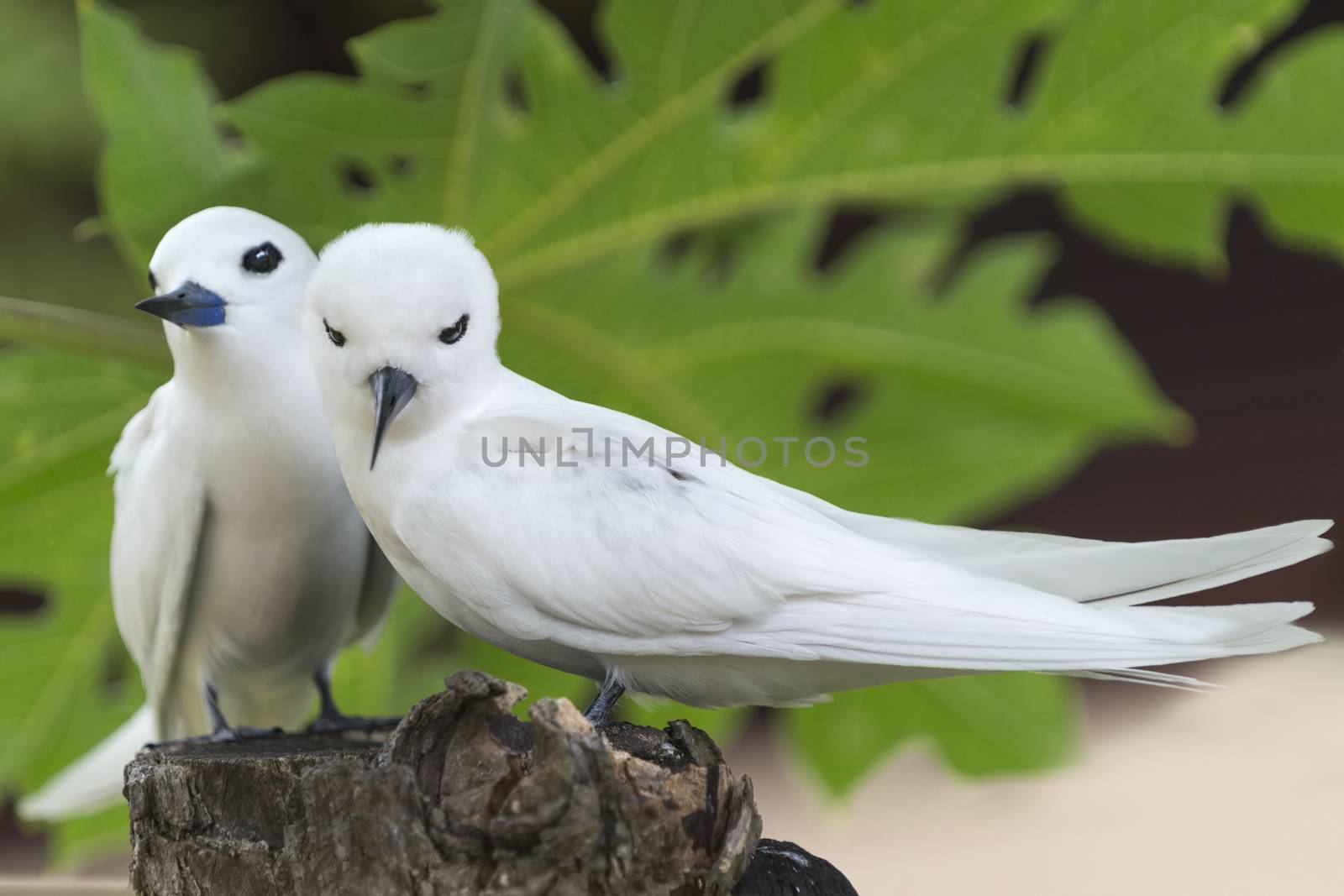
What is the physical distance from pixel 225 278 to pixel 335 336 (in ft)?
0.45

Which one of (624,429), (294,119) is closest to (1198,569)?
(624,429)

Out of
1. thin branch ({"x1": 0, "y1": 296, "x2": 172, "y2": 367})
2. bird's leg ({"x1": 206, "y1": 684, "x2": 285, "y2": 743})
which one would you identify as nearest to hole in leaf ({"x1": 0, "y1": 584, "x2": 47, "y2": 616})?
thin branch ({"x1": 0, "y1": 296, "x2": 172, "y2": 367})

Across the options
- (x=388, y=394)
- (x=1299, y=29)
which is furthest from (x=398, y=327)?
(x=1299, y=29)

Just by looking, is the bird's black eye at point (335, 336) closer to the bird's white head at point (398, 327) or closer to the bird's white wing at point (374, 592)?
the bird's white head at point (398, 327)

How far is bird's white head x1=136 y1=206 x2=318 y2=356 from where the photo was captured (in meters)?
0.76

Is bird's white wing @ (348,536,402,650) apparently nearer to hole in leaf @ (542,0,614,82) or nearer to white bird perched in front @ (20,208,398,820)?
white bird perched in front @ (20,208,398,820)

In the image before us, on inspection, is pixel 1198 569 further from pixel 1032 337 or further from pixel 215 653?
pixel 215 653

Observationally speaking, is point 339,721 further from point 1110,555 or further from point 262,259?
point 1110,555

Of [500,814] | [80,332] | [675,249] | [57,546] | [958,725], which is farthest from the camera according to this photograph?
[675,249]

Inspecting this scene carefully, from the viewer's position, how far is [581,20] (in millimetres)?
2225

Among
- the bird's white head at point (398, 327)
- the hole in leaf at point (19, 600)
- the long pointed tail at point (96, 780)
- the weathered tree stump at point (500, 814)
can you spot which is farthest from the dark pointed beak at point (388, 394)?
the hole in leaf at point (19, 600)

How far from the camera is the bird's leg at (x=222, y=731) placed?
0.85m

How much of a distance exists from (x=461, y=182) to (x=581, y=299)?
19 cm

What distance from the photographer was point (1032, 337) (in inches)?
46.8
